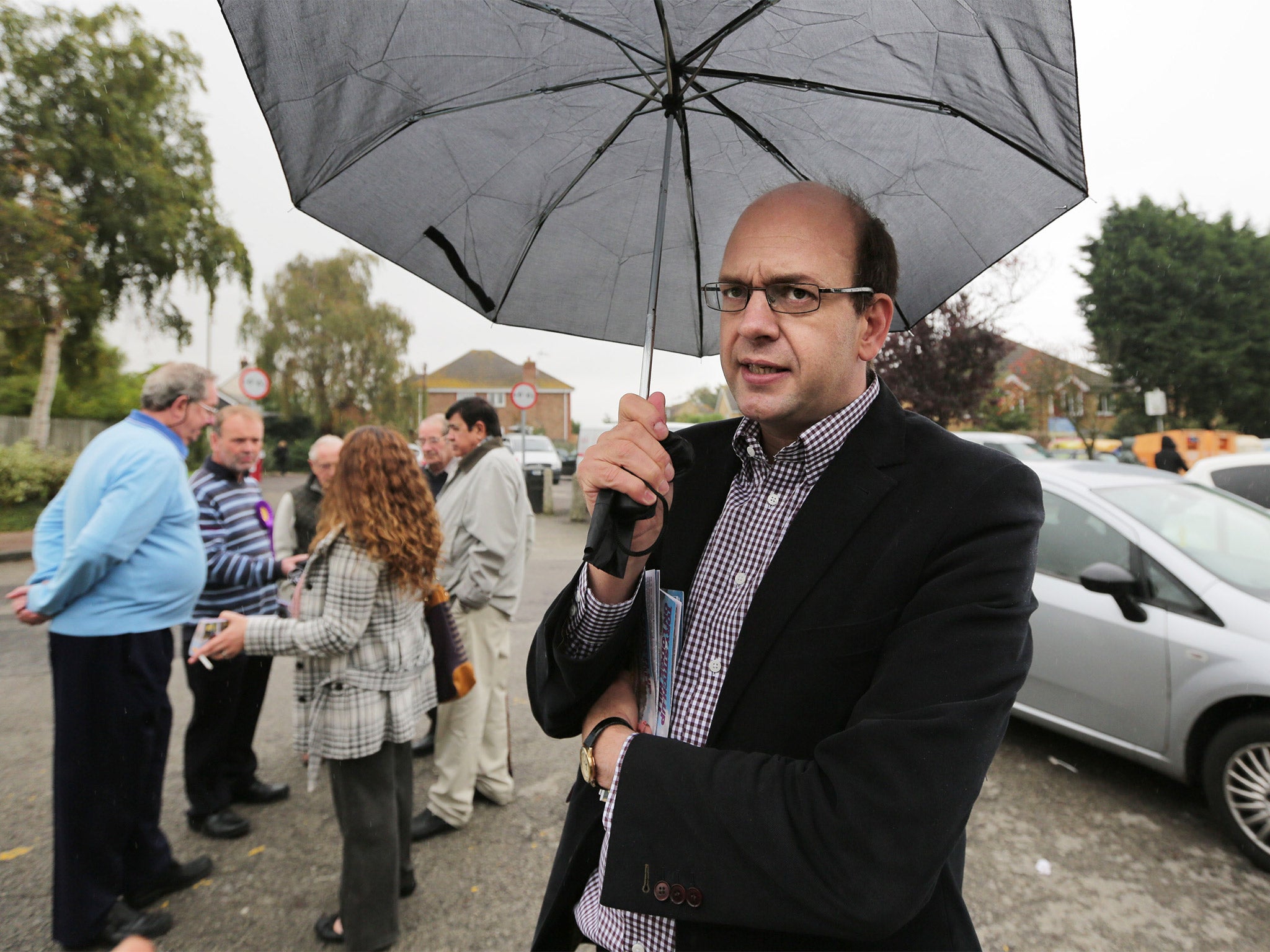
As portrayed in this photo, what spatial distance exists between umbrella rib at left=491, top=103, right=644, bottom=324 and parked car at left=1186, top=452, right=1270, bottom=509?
23.0 ft

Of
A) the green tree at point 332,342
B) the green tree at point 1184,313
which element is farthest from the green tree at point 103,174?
the green tree at point 1184,313

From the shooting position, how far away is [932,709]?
3.47 ft

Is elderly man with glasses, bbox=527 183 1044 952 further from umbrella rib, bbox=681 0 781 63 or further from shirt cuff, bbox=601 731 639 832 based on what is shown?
umbrella rib, bbox=681 0 781 63

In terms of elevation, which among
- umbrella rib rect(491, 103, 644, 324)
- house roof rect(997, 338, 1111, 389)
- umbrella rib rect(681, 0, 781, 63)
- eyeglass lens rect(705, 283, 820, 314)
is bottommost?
eyeglass lens rect(705, 283, 820, 314)

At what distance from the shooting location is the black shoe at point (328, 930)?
9.80ft

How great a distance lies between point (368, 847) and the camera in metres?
2.83

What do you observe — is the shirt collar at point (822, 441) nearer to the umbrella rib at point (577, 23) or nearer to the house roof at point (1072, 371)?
the umbrella rib at point (577, 23)

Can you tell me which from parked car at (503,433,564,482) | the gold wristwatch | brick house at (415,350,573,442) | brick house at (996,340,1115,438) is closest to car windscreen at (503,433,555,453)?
parked car at (503,433,564,482)

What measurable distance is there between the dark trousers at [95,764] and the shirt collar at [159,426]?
0.79m

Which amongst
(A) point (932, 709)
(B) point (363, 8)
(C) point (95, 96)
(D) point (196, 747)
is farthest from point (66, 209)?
(A) point (932, 709)

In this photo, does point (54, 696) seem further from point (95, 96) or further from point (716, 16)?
point (95, 96)

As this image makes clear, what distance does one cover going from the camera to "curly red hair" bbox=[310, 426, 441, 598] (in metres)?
2.84

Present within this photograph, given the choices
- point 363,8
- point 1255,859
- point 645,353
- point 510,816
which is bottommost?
point 510,816

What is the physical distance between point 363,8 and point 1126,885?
4287mm
